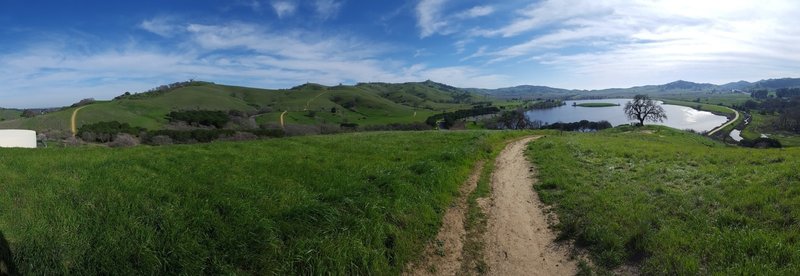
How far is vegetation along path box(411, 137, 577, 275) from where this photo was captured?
843cm

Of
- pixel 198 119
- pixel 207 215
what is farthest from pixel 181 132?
pixel 207 215

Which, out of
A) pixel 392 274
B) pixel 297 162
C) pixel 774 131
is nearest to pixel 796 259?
pixel 392 274

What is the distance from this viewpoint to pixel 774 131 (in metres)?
127

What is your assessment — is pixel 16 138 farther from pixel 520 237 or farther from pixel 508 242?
pixel 520 237

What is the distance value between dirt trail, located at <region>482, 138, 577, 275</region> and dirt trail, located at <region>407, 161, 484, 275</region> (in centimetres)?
75

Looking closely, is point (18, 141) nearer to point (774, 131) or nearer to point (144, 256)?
point (144, 256)

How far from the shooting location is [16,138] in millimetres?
21391

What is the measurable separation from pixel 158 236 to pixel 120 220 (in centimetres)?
115

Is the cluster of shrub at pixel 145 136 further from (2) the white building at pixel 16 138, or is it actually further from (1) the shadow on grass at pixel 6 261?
(1) the shadow on grass at pixel 6 261

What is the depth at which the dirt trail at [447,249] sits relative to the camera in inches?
334

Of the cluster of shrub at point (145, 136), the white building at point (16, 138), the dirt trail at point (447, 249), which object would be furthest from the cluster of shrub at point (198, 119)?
the dirt trail at point (447, 249)

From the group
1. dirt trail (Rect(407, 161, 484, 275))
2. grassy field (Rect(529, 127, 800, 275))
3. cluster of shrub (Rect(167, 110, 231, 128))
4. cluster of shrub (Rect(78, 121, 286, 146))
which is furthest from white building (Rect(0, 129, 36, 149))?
cluster of shrub (Rect(167, 110, 231, 128))

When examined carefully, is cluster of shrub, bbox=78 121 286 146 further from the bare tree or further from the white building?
the bare tree

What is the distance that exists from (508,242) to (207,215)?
24.9 feet
